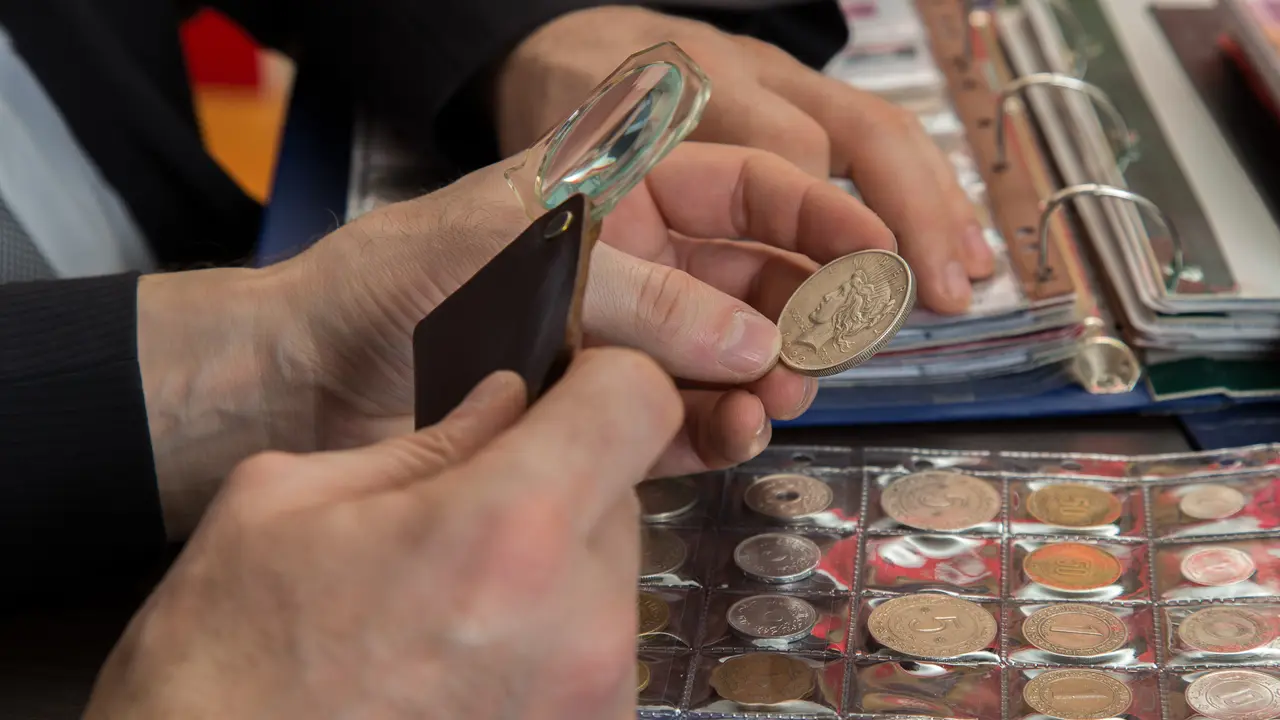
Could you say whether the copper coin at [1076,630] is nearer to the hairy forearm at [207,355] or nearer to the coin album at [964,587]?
the coin album at [964,587]

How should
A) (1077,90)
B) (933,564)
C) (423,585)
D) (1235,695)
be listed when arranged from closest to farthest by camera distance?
1. (423,585)
2. (1235,695)
3. (933,564)
4. (1077,90)

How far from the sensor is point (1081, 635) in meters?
0.62

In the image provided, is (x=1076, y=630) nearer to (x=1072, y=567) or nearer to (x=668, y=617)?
(x=1072, y=567)

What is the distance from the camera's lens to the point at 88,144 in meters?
1.03

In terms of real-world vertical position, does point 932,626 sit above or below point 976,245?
below

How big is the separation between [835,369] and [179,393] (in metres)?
0.39

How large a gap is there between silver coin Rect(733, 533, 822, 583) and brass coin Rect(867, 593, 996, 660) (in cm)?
5

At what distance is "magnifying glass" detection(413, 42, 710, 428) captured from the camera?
49cm

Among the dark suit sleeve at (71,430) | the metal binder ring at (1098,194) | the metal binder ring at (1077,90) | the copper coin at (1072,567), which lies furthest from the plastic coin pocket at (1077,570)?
the dark suit sleeve at (71,430)

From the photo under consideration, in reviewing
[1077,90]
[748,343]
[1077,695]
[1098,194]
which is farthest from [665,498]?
[1077,90]

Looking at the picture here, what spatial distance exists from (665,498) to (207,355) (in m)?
0.29

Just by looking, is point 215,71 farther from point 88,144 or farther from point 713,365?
point 713,365

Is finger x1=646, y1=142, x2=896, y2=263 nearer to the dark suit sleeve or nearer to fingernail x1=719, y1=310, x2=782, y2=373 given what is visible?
fingernail x1=719, y1=310, x2=782, y2=373

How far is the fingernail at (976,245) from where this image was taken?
0.85m
